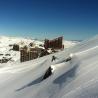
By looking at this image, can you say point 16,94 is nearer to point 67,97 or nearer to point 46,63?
point 67,97

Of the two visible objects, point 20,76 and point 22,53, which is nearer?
point 20,76

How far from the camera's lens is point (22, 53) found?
66.1 feet

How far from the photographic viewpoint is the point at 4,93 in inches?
272

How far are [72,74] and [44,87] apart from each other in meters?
0.74

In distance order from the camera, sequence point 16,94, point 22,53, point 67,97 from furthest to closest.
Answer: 1. point 22,53
2. point 16,94
3. point 67,97

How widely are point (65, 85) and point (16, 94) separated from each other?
179 cm

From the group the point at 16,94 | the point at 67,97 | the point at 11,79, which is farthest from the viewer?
the point at 11,79

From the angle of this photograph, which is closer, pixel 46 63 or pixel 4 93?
pixel 4 93

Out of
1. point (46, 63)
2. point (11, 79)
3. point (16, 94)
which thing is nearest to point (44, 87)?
point (16, 94)

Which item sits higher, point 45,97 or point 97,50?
point 97,50

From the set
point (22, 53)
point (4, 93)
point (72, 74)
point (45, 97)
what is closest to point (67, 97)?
point (45, 97)

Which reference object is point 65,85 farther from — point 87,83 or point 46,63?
point 46,63

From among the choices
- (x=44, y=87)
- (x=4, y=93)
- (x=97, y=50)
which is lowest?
(x=4, y=93)

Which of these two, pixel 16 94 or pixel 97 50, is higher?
pixel 97 50
